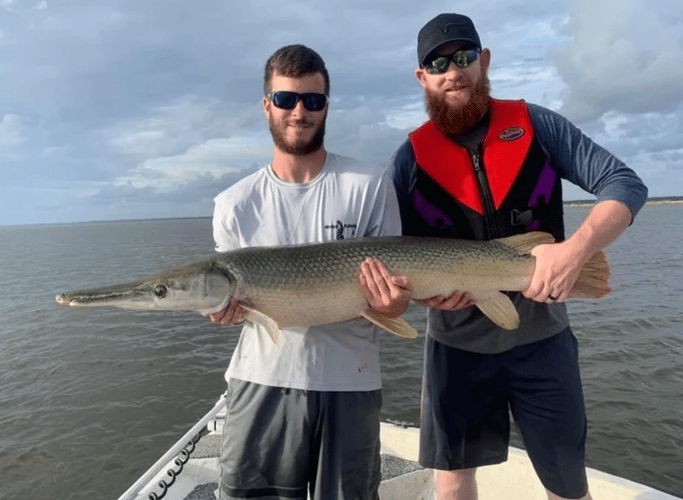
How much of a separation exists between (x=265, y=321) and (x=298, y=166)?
1.09 m

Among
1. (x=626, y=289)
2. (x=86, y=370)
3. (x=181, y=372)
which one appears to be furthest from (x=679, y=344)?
(x=86, y=370)

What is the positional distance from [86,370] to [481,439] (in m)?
13.2

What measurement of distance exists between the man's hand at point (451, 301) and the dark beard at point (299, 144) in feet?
4.50

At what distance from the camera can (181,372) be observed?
43.1ft

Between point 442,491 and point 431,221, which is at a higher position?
point 431,221

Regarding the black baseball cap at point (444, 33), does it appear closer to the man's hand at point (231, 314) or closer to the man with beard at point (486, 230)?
the man with beard at point (486, 230)

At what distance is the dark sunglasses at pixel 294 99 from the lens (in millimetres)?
3270

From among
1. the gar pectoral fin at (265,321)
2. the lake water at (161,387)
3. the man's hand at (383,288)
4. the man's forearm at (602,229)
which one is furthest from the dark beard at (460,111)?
the lake water at (161,387)

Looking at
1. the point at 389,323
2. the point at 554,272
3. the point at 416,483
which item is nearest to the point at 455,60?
the point at 554,272

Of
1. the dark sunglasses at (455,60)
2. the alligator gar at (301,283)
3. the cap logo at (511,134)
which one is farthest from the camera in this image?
the cap logo at (511,134)

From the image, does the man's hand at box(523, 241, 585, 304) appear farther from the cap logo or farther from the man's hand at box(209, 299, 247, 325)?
the man's hand at box(209, 299, 247, 325)

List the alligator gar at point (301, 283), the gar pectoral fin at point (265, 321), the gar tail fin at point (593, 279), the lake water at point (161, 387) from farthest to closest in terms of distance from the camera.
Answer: the lake water at point (161, 387) → the gar tail fin at point (593, 279) → the alligator gar at point (301, 283) → the gar pectoral fin at point (265, 321)

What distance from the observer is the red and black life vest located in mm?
3668

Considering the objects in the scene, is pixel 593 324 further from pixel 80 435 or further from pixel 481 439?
pixel 80 435
